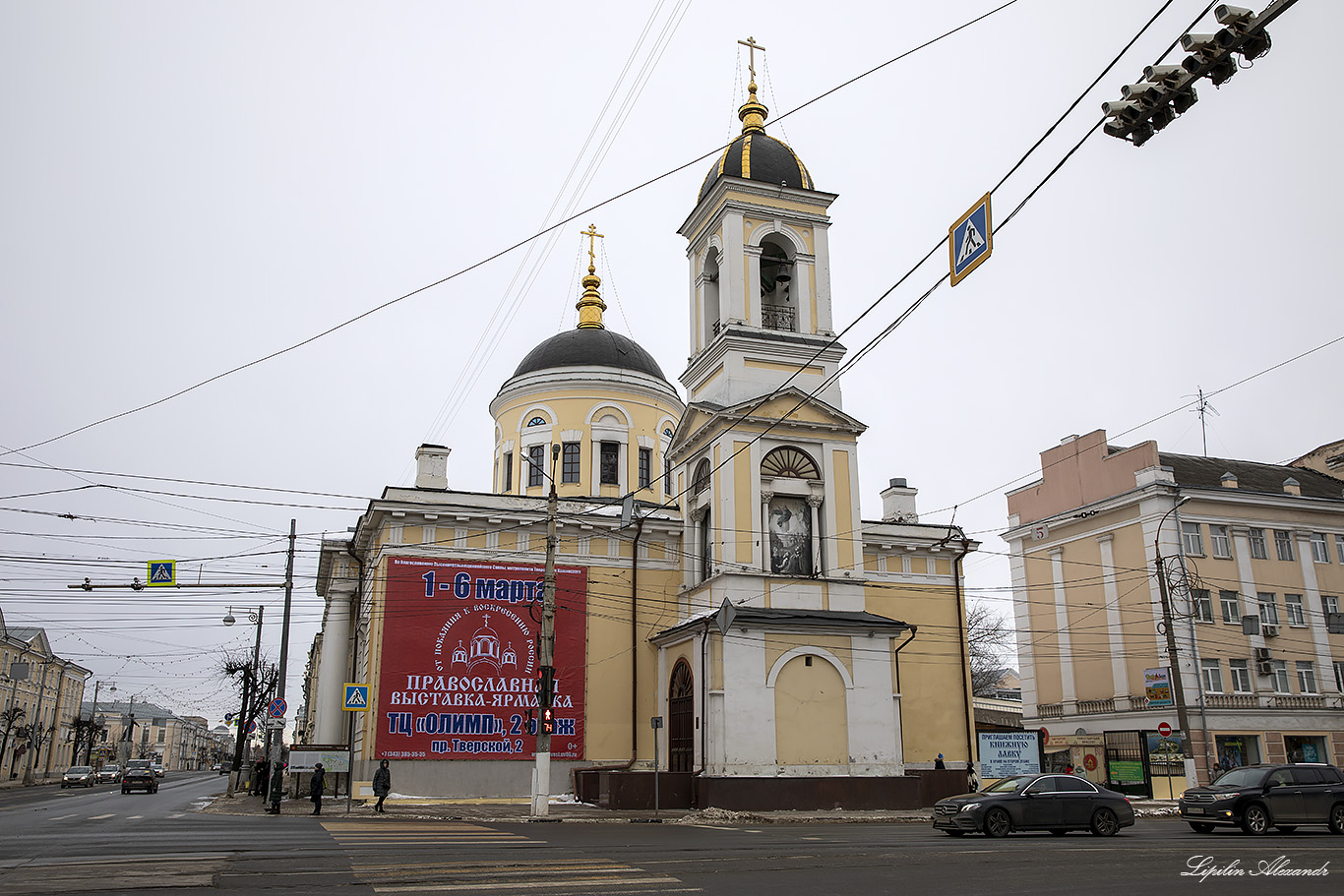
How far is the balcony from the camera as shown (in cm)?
3203

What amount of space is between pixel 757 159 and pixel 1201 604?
906 inches

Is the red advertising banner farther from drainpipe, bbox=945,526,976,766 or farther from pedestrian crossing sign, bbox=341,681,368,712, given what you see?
drainpipe, bbox=945,526,976,766

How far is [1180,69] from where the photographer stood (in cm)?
814

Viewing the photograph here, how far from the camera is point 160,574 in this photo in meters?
24.1

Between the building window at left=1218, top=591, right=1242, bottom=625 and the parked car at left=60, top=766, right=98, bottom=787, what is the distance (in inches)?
2255

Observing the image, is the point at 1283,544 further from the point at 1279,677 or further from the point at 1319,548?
the point at 1279,677

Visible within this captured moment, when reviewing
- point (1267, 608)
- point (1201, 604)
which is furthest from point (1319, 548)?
point (1201, 604)

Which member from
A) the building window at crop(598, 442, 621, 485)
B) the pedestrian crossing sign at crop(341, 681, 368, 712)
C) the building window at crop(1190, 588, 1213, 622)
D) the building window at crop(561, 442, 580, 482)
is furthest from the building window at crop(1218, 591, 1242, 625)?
the pedestrian crossing sign at crop(341, 681, 368, 712)

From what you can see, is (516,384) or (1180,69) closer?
(1180,69)

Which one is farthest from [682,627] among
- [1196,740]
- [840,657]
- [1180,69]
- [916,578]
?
[1180,69]

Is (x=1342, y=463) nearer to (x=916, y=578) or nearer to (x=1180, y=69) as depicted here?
(x=916, y=578)

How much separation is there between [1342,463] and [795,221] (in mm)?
29884

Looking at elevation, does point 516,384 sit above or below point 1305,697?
above

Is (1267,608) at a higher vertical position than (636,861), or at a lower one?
higher
